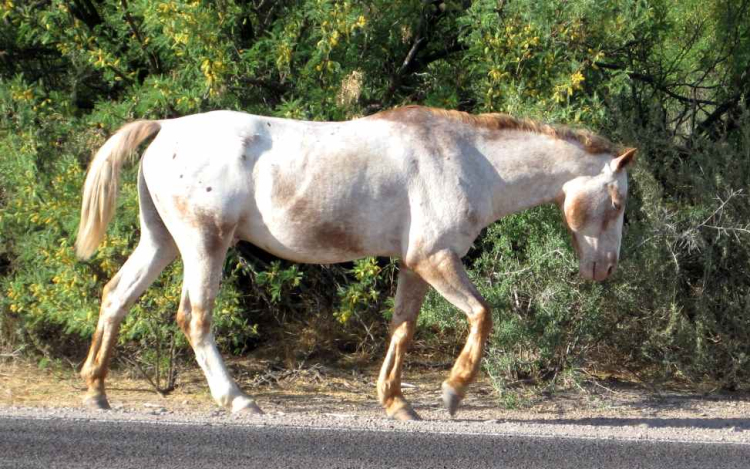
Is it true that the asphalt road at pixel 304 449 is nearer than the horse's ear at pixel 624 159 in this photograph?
Yes

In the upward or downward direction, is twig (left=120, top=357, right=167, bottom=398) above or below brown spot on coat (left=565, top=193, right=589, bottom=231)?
below

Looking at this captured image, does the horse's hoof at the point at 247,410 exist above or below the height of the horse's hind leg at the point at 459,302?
below

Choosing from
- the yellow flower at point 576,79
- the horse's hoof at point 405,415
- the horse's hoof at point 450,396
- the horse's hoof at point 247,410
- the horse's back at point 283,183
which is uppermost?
the yellow flower at point 576,79

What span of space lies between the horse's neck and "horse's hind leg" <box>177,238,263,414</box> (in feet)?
6.36

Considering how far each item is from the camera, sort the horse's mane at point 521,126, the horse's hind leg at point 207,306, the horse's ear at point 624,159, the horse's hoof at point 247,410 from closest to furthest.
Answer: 1. the horse's hoof at point 247,410
2. the horse's hind leg at point 207,306
3. the horse's ear at point 624,159
4. the horse's mane at point 521,126

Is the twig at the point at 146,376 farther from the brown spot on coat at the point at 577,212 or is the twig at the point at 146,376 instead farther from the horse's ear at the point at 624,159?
the horse's ear at the point at 624,159

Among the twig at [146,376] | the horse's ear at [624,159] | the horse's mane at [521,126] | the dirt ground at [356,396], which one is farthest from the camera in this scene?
the twig at [146,376]

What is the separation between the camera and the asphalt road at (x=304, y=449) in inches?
191

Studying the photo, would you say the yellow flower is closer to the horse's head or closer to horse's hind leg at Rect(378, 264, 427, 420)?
the horse's head

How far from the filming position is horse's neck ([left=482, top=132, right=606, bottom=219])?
7.05 meters

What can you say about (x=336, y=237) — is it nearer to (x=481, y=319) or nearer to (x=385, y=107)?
(x=481, y=319)

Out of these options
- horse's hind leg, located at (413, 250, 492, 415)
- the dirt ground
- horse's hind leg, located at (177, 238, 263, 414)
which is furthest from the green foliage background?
horse's hind leg, located at (413, 250, 492, 415)

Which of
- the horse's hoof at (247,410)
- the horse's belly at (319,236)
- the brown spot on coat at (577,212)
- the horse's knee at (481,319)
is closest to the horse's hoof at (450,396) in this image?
the horse's knee at (481,319)

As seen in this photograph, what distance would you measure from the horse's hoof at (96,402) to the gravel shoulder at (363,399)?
0.45ft
